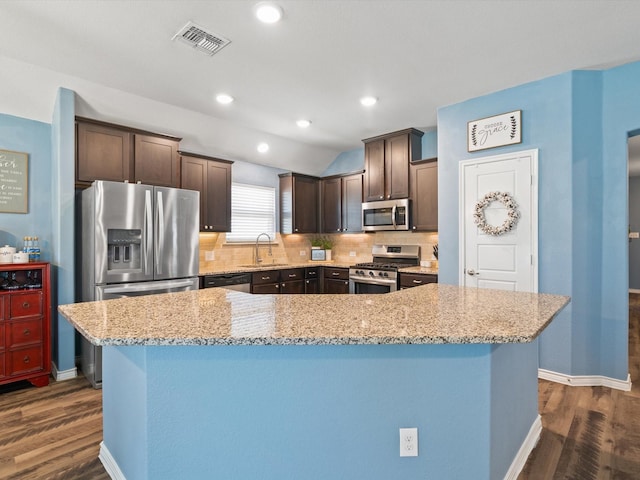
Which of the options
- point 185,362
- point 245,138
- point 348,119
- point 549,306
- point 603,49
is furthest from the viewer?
point 245,138

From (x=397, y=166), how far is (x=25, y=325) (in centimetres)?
431

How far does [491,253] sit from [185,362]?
3109mm

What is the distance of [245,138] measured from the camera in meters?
4.88

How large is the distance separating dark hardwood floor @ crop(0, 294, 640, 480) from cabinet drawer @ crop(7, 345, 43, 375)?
6.9 inches

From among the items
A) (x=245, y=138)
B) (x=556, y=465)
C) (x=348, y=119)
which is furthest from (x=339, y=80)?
(x=556, y=465)

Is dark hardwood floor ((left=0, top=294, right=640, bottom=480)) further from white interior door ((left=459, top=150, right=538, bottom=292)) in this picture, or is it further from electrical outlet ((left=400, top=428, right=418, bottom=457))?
white interior door ((left=459, top=150, right=538, bottom=292))

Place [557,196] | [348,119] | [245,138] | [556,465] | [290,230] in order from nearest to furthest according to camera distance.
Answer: [556,465] < [557,196] < [348,119] < [245,138] < [290,230]

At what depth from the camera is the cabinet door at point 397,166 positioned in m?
4.79

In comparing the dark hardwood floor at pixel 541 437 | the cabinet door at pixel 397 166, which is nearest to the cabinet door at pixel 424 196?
the cabinet door at pixel 397 166

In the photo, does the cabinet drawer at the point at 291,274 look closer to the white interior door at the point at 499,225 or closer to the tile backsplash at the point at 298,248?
the tile backsplash at the point at 298,248

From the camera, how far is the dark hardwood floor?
6.63 ft

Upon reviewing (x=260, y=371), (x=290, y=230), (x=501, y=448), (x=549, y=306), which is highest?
(x=290, y=230)

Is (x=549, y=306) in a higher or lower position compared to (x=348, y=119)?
lower

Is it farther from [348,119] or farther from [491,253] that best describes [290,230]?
[491,253]
